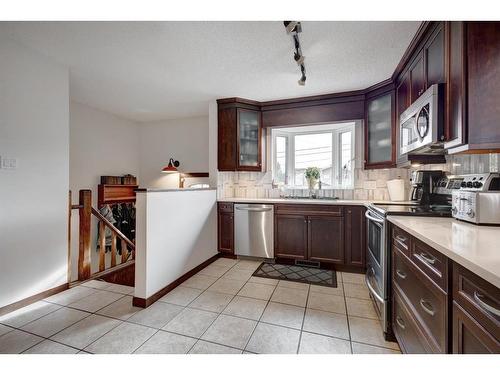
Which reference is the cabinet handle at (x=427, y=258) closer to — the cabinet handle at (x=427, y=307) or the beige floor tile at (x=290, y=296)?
the cabinet handle at (x=427, y=307)

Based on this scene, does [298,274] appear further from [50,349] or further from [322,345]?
[50,349]

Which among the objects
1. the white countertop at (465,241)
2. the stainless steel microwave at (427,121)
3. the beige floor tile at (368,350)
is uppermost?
the stainless steel microwave at (427,121)

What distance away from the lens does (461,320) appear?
0.81 metres

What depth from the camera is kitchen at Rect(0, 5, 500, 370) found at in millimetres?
1186

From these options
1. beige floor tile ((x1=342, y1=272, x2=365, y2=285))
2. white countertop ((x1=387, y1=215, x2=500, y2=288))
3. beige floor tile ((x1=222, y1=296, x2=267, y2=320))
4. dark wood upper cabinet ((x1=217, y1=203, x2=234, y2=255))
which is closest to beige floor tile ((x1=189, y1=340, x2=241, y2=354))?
beige floor tile ((x1=222, y1=296, x2=267, y2=320))

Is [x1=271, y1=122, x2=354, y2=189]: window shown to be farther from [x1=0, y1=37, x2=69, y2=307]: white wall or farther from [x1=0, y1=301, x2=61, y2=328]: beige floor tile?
[x1=0, y1=301, x2=61, y2=328]: beige floor tile

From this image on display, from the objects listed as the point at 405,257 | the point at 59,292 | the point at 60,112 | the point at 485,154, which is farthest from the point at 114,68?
the point at 485,154

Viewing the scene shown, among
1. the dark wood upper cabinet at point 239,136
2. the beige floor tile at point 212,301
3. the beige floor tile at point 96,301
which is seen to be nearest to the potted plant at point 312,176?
the dark wood upper cabinet at point 239,136

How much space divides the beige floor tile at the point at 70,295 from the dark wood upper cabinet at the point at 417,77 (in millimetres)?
3608

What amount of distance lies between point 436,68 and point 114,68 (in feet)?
9.77

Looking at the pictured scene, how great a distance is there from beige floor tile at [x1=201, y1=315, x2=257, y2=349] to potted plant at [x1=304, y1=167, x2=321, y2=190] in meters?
2.20

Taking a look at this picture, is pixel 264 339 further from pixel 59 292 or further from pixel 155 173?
pixel 155 173

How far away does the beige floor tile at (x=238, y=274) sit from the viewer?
266cm
